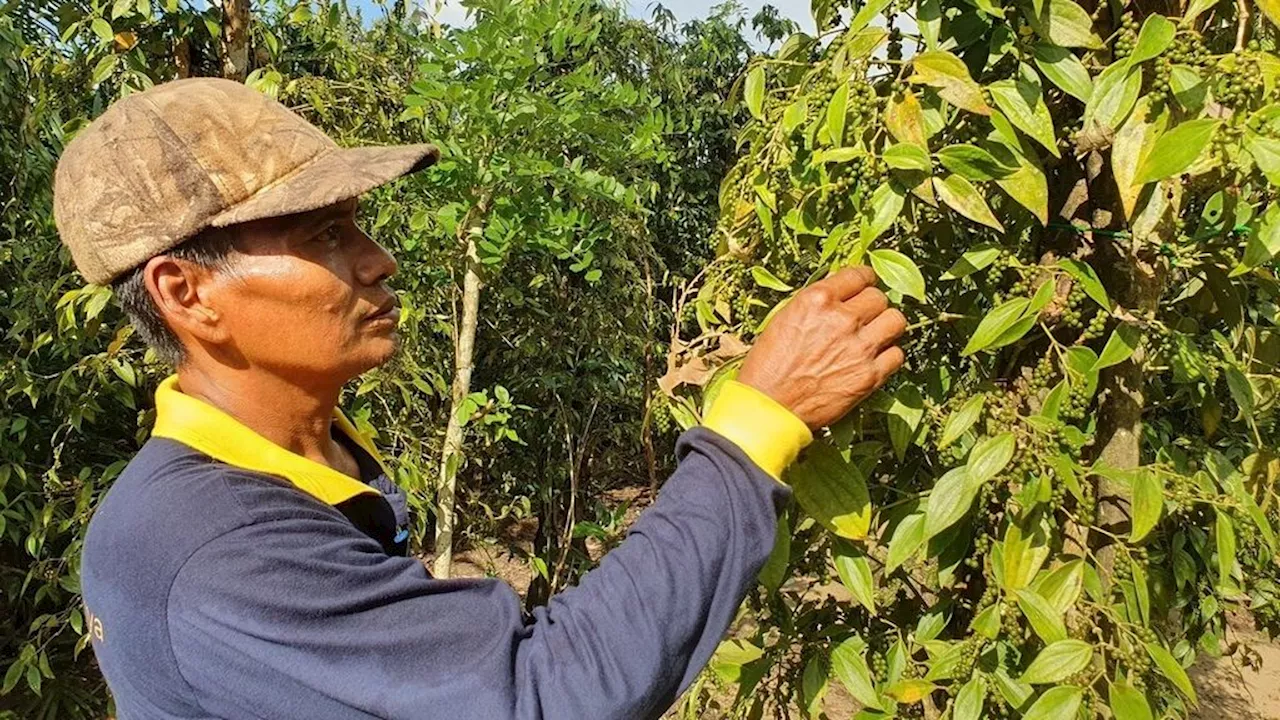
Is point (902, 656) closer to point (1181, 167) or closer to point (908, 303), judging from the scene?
point (908, 303)

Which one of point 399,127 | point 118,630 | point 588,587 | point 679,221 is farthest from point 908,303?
point 679,221

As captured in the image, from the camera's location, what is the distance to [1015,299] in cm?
103

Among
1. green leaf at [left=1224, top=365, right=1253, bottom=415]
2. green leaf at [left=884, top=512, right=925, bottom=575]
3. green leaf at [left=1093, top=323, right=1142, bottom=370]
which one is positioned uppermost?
green leaf at [left=1093, top=323, right=1142, bottom=370]

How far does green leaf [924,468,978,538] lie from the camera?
3.45ft

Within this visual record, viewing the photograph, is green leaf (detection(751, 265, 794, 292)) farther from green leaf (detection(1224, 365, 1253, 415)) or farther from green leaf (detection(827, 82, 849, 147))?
green leaf (detection(1224, 365, 1253, 415))

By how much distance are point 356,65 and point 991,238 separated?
218cm

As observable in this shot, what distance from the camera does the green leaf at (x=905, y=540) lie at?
1.11 metres

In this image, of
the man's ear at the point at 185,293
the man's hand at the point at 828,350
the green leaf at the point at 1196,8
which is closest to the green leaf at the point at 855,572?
the man's hand at the point at 828,350

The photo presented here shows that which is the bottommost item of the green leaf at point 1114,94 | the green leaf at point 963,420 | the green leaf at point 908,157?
the green leaf at point 963,420

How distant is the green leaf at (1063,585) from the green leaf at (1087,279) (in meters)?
0.31

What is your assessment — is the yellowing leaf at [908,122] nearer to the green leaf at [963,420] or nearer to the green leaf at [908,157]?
the green leaf at [908,157]

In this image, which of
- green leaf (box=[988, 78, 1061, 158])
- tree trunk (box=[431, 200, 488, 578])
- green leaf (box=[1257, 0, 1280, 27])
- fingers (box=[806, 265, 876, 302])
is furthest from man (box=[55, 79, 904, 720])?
tree trunk (box=[431, 200, 488, 578])

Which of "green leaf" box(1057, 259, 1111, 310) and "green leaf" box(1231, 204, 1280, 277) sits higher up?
"green leaf" box(1231, 204, 1280, 277)

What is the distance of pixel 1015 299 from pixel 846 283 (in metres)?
0.20
